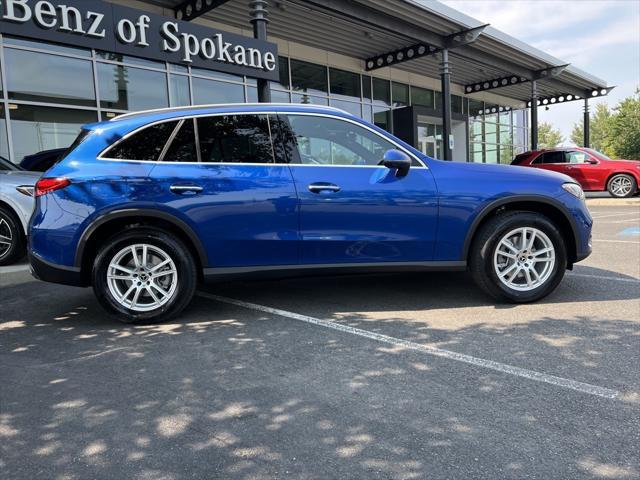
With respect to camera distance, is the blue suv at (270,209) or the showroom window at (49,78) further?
the showroom window at (49,78)

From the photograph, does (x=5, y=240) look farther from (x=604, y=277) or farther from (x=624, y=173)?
(x=624, y=173)

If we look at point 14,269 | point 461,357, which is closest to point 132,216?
point 461,357

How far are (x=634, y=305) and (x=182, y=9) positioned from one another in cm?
1292

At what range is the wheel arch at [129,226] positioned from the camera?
407 cm

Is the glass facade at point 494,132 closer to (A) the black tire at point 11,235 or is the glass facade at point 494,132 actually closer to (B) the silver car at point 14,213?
(B) the silver car at point 14,213

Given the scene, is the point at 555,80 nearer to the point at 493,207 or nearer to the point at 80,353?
the point at 493,207

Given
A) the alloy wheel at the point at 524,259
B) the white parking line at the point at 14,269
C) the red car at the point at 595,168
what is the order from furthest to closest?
the red car at the point at 595,168, the white parking line at the point at 14,269, the alloy wheel at the point at 524,259

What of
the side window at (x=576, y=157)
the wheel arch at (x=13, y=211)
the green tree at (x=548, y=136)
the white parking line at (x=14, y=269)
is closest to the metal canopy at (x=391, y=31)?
the side window at (x=576, y=157)

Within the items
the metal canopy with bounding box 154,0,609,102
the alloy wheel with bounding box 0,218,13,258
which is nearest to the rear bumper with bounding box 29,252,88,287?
the alloy wheel with bounding box 0,218,13,258

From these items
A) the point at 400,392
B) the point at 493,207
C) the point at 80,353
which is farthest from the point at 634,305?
the point at 80,353

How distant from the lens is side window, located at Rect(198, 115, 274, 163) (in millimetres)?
4309

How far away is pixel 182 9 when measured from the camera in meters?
13.5

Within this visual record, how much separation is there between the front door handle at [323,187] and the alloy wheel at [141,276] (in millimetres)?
1310

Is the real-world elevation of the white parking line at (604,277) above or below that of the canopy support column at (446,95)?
below
